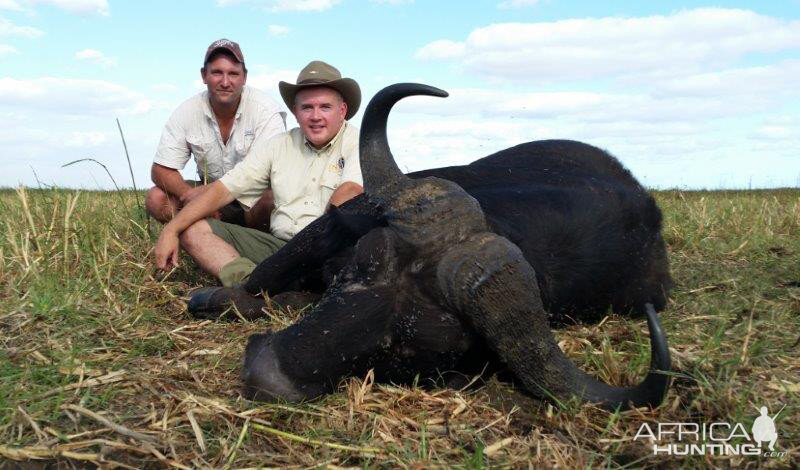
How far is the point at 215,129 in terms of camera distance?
639 centimetres

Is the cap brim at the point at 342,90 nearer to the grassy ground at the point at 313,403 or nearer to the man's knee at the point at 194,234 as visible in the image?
the man's knee at the point at 194,234

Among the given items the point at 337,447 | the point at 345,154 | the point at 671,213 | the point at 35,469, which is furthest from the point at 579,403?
the point at 671,213

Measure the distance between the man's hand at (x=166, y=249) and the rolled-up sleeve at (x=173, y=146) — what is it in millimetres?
1443

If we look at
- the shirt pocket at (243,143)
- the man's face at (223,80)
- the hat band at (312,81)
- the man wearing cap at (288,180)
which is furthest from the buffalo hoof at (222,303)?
the man's face at (223,80)

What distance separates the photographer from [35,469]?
248 centimetres

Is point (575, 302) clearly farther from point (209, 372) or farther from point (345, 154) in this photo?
point (345, 154)

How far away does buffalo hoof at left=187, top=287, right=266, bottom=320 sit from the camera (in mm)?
4117

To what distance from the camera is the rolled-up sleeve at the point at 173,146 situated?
6.32 m

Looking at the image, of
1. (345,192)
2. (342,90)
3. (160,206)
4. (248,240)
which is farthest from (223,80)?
(345,192)

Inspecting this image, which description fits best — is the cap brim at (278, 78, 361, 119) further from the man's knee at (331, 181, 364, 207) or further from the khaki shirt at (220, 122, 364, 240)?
the man's knee at (331, 181, 364, 207)

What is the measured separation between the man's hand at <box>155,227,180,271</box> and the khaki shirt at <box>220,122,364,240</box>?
504 millimetres

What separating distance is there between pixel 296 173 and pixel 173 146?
1.69m

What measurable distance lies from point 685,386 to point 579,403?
0.52 meters

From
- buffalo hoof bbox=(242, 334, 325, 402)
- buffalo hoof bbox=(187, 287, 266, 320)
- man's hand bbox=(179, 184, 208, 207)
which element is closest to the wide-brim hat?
man's hand bbox=(179, 184, 208, 207)
